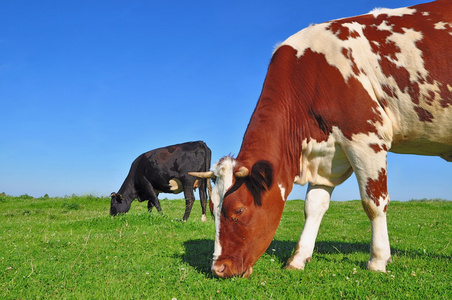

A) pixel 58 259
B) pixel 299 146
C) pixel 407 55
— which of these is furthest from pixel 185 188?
pixel 407 55

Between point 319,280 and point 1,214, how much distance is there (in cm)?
1742

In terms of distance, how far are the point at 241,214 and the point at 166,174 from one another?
10.8 metres

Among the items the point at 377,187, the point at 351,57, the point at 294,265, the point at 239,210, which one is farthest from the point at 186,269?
the point at 351,57

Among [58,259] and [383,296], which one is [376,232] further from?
[58,259]

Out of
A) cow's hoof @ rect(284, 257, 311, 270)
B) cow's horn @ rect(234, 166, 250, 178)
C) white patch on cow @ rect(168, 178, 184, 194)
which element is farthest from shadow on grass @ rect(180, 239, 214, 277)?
white patch on cow @ rect(168, 178, 184, 194)

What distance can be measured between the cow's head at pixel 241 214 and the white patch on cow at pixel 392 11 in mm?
3732

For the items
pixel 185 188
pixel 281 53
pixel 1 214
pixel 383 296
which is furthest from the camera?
pixel 1 214

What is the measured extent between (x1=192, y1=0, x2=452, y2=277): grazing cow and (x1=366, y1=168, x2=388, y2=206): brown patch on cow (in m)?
0.02

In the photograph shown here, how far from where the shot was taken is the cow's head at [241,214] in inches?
219

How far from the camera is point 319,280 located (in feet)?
17.9

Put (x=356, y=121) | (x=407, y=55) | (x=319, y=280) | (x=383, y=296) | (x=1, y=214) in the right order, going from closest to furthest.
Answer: (x=383, y=296) → (x=319, y=280) → (x=356, y=121) → (x=407, y=55) → (x=1, y=214)

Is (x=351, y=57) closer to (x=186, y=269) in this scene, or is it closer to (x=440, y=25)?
(x=440, y=25)

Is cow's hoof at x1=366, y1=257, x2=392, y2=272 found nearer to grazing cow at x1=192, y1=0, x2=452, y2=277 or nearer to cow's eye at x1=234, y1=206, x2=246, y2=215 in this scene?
grazing cow at x1=192, y1=0, x2=452, y2=277

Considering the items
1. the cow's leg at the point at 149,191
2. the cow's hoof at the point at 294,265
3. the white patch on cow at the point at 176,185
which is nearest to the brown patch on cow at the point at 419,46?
the cow's hoof at the point at 294,265
